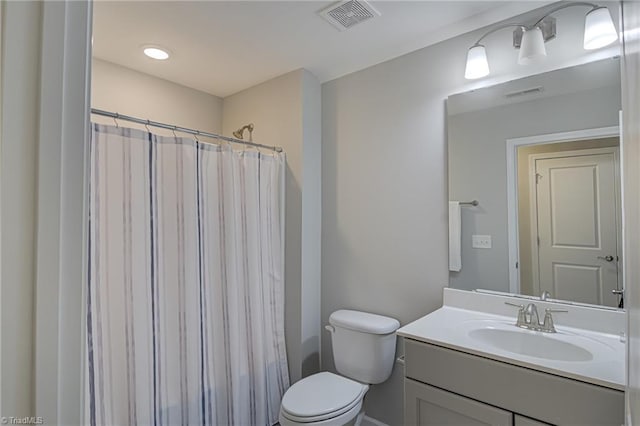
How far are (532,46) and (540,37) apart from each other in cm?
5

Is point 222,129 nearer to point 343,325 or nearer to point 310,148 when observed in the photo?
Result: point 310,148

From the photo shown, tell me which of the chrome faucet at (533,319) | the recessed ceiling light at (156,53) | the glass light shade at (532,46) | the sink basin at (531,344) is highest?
the recessed ceiling light at (156,53)

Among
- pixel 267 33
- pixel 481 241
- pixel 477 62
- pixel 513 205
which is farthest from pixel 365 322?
pixel 267 33

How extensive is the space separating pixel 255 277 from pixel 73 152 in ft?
5.89

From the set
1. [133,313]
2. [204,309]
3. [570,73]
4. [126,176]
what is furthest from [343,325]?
[570,73]

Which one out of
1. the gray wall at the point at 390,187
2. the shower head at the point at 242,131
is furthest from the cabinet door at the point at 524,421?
the shower head at the point at 242,131

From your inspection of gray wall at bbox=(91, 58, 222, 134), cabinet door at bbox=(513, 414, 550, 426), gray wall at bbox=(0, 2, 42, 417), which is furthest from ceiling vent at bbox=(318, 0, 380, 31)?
cabinet door at bbox=(513, 414, 550, 426)

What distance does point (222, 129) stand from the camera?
291cm

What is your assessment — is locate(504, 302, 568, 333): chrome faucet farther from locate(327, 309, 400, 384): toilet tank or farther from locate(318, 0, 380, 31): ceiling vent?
locate(318, 0, 380, 31): ceiling vent

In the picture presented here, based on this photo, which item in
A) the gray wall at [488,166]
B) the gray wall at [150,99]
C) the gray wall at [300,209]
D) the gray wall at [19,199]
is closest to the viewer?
the gray wall at [19,199]

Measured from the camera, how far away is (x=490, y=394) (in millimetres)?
1226

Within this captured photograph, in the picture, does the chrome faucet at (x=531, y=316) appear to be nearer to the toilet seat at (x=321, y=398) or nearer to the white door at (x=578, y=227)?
the white door at (x=578, y=227)

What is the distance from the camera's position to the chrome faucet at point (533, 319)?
145 cm

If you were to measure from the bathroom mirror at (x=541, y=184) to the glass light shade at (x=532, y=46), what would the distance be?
12cm
